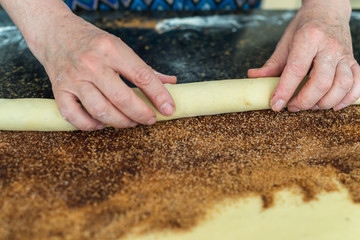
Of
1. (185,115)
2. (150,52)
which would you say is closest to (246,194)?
(185,115)

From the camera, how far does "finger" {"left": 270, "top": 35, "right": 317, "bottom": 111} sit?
130 centimetres

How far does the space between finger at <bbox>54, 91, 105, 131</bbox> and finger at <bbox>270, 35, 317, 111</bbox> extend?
0.72 m

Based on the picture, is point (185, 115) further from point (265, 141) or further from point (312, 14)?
point (312, 14)

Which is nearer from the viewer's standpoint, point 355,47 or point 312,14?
point 312,14

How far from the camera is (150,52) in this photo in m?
1.85

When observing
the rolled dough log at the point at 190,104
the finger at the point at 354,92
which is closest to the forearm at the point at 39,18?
the rolled dough log at the point at 190,104

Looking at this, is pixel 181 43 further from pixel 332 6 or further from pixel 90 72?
pixel 90 72

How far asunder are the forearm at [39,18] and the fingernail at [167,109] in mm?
489

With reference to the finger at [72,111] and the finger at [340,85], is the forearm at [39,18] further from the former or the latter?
the finger at [340,85]

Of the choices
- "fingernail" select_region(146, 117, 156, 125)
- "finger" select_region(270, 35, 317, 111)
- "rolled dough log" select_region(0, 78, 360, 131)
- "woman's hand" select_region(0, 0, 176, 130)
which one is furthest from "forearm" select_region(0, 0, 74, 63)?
"finger" select_region(270, 35, 317, 111)

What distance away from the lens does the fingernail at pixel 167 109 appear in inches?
47.6

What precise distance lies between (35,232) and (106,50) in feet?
2.00

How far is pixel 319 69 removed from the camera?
129 cm

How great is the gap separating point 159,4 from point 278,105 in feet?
3.83
